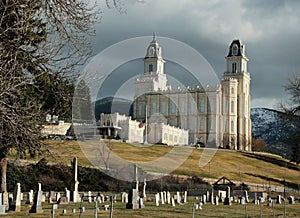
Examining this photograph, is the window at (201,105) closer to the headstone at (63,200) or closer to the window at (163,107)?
the window at (163,107)

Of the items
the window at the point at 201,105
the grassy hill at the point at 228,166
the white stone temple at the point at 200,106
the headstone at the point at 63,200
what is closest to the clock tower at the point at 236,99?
the white stone temple at the point at 200,106

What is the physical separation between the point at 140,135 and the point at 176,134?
12.8m

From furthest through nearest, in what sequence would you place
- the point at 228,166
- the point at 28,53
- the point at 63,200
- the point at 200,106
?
the point at 200,106 → the point at 228,166 → the point at 63,200 → the point at 28,53

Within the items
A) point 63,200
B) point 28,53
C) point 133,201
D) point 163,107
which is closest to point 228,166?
point 63,200

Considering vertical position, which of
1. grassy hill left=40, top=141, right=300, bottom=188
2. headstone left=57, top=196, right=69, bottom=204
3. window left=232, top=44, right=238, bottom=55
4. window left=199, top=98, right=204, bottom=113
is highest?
window left=232, top=44, right=238, bottom=55

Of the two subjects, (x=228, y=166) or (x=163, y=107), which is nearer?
(x=228, y=166)

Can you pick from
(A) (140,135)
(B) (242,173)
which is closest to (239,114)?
(A) (140,135)

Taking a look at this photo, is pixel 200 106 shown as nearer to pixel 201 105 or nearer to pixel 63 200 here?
pixel 201 105

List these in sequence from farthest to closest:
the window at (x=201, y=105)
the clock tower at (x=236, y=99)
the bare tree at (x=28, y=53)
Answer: the window at (x=201, y=105), the clock tower at (x=236, y=99), the bare tree at (x=28, y=53)

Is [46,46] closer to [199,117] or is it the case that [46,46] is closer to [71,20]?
[71,20]

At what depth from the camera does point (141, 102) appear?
134 metres

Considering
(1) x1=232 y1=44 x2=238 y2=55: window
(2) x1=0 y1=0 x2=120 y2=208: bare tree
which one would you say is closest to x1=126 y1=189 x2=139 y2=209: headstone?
(2) x1=0 y1=0 x2=120 y2=208: bare tree

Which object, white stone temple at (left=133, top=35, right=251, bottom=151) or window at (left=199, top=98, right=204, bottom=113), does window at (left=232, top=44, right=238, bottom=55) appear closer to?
white stone temple at (left=133, top=35, right=251, bottom=151)

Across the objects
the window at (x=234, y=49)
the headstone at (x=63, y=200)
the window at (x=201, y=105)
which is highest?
the window at (x=234, y=49)
